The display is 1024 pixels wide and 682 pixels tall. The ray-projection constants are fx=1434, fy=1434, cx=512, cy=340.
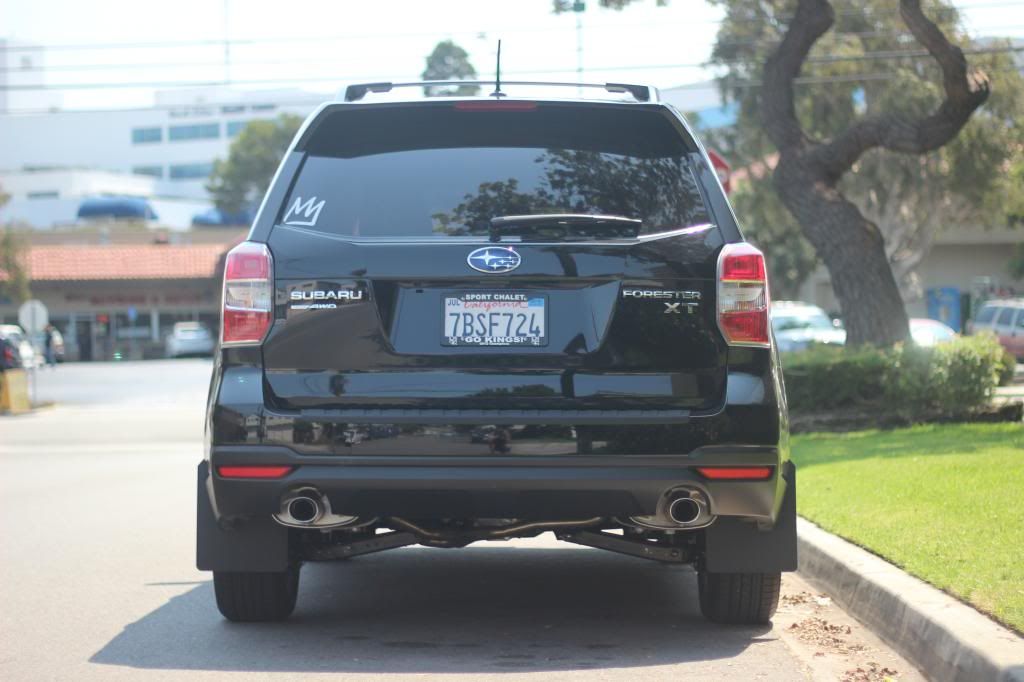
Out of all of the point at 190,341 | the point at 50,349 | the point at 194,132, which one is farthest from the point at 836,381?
the point at 194,132

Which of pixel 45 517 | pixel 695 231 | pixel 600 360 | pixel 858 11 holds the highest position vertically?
pixel 858 11

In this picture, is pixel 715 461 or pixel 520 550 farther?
pixel 520 550

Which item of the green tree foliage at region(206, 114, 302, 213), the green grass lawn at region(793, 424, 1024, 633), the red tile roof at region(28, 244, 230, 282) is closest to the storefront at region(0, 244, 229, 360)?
the red tile roof at region(28, 244, 230, 282)

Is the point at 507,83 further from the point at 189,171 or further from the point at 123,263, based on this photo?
the point at 189,171

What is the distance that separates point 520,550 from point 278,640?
2906 millimetres

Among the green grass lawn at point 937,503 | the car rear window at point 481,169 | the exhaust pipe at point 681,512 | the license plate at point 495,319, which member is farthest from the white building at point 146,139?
the exhaust pipe at point 681,512

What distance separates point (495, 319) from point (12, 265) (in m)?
51.8

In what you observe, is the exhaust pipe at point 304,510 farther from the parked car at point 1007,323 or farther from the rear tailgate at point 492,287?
the parked car at point 1007,323

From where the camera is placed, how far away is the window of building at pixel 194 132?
124 metres

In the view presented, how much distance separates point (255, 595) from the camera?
19.8 ft

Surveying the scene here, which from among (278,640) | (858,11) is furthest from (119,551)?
(858,11)

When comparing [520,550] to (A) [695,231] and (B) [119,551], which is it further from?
(A) [695,231]

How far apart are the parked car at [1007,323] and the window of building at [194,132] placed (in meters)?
95.6

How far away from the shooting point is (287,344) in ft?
17.1
